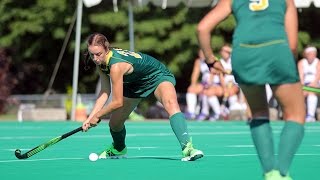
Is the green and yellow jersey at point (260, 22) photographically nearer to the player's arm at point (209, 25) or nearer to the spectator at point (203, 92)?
the player's arm at point (209, 25)

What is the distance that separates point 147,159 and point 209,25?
13.5ft

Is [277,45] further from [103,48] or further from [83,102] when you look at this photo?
[83,102]

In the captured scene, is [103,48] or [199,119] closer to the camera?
[103,48]

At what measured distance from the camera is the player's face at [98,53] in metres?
10.0

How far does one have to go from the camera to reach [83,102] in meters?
26.9

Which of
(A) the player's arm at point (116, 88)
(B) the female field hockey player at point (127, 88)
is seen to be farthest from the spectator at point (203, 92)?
(A) the player's arm at point (116, 88)

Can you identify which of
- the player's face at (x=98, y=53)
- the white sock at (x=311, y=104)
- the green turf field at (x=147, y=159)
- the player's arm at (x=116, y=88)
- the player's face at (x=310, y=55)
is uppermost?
the player's face at (x=310, y=55)

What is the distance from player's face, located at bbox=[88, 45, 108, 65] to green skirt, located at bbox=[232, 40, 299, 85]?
3365 mm

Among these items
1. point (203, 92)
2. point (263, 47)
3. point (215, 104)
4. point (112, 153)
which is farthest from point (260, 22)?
point (203, 92)

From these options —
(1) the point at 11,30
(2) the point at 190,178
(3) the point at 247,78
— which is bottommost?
(2) the point at 190,178

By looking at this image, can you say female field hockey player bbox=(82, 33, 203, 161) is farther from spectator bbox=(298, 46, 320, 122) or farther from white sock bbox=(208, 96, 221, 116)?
white sock bbox=(208, 96, 221, 116)

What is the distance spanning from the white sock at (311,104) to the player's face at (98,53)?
1238 cm

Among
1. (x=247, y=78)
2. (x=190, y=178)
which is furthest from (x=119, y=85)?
(x=247, y=78)

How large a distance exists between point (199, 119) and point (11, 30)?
9.70 metres
